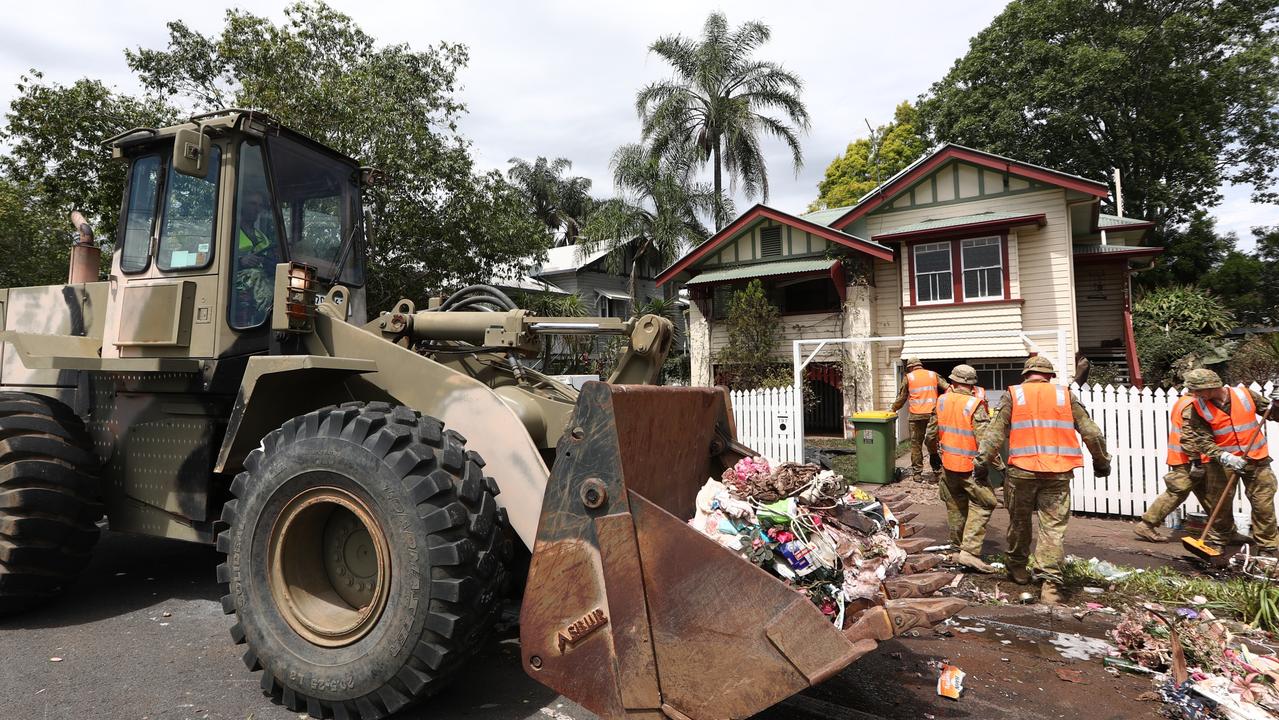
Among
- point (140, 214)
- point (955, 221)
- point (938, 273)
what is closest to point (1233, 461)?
point (140, 214)

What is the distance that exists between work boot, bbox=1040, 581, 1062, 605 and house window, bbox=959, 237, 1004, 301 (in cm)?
1151

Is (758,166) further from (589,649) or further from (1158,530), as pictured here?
(589,649)

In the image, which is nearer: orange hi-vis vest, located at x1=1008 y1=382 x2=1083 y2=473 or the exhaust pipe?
the exhaust pipe

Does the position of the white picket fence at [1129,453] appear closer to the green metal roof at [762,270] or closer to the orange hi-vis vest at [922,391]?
the orange hi-vis vest at [922,391]

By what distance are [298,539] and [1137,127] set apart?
108ft

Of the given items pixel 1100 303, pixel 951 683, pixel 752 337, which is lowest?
pixel 951 683

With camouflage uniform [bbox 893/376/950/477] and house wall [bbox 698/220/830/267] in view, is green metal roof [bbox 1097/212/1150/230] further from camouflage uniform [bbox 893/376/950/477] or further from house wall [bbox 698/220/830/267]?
camouflage uniform [bbox 893/376/950/477]

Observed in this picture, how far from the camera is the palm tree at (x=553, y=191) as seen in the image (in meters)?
44.6

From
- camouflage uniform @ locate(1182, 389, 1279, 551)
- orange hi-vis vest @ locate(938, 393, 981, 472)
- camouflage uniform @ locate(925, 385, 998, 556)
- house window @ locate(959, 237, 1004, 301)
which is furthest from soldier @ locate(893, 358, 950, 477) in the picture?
house window @ locate(959, 237, 1004, 301)

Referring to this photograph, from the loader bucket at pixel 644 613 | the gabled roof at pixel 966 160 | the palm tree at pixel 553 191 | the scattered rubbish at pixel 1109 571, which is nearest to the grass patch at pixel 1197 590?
the scattered rubbish at pixel 1109 571

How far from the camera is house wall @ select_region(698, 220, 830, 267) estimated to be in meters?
17.7

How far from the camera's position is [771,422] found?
10898mm

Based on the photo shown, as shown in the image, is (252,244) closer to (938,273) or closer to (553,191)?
(938,273)

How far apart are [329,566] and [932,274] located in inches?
602
